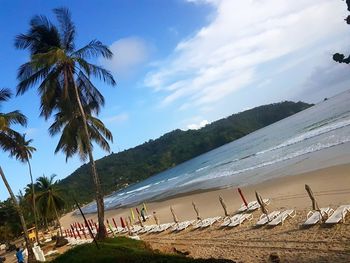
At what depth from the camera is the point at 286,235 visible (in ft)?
44.1

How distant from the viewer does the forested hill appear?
151625 mm

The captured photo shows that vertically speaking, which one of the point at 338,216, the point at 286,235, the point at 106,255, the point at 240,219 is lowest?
the point at 286,235

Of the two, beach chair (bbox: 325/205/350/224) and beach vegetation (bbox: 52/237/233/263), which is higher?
beach vegetation (bbox: 52/237/233/263)

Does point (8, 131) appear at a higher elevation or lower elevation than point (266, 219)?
higher

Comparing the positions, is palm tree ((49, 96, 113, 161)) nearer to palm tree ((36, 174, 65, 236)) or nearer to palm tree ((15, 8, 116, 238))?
palm tree ((15, 8, 116, 238))

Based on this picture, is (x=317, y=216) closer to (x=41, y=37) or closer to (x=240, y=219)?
(x=240, y=219)

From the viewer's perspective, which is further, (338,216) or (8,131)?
(8,131)

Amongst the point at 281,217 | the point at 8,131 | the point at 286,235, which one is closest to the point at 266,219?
the point at 281,217

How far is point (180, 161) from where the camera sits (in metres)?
163

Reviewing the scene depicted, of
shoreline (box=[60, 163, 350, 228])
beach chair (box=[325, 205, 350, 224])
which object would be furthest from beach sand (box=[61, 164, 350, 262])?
beach chair (box=[325, 205, 350, 224])

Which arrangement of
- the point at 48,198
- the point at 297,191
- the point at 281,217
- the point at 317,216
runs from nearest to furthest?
the point at 317,216, the point at 281,217, the point at 297,191, the point at 48,198

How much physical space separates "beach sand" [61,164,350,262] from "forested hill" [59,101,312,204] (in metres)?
115

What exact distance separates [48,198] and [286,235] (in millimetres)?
30377

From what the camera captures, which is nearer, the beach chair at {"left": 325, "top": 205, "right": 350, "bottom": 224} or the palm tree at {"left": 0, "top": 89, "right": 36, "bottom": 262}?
the beach chair at {"left": 325, "top": 205, "right": 350, "bottom": 224}
